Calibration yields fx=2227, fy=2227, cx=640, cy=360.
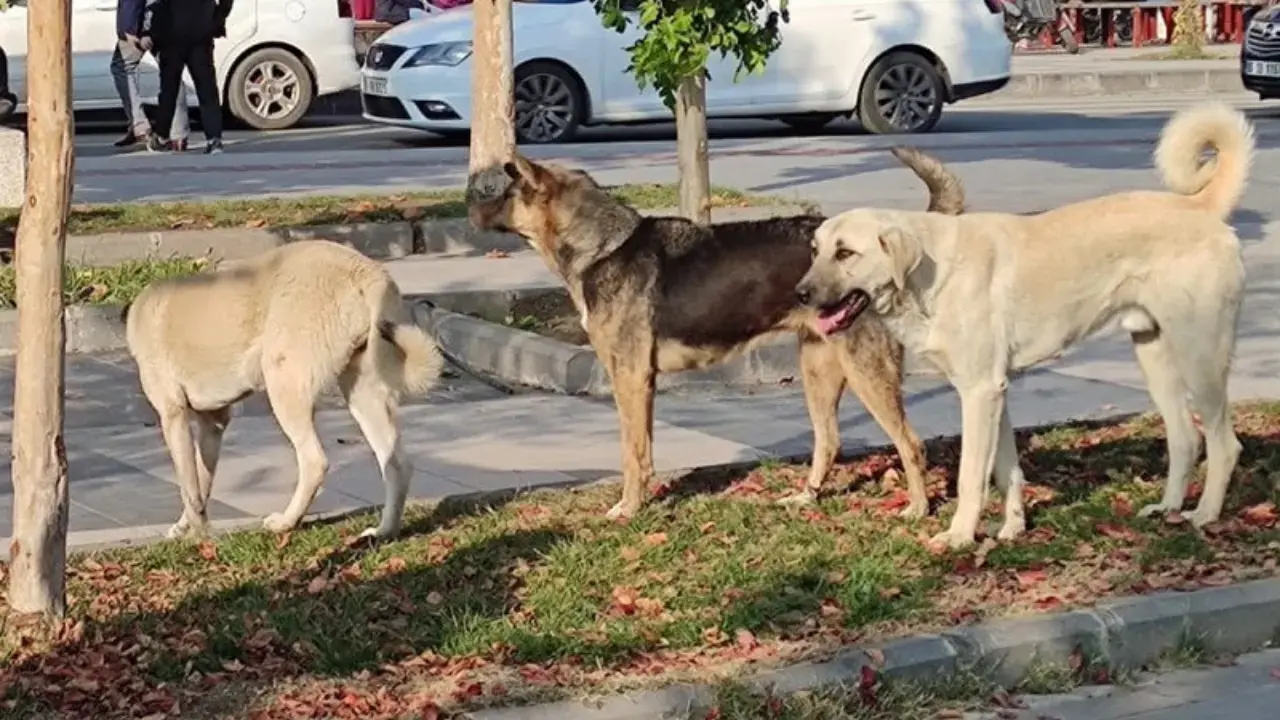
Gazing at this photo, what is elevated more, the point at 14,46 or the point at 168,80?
the point at 14,46

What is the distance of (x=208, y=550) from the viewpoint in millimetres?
7062

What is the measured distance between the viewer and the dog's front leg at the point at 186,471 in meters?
7.30

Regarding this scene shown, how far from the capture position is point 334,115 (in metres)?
26.4

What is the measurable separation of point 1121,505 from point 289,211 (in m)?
7.88

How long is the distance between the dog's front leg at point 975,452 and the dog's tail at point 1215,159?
0.99m

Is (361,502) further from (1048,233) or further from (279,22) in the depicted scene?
(279,22)

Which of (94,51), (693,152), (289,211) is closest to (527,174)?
(693,152)

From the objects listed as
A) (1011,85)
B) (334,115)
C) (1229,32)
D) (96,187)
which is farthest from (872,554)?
(1229,32)

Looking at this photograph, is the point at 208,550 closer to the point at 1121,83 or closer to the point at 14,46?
the point at 14,46

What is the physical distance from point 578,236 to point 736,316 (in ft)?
2.03

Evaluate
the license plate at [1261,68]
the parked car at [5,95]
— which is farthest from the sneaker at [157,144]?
the license plate at [1261,68]

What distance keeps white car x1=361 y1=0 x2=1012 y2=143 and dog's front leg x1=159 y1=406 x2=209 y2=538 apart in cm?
1335

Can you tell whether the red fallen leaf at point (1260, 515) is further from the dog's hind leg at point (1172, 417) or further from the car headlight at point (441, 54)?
the car headlight at point (441, 54)

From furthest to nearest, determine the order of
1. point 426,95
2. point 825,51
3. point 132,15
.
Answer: point 825,51 → point 426,95 → point 132,15
